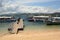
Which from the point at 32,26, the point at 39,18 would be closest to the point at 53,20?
the point at 39,18

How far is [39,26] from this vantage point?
17.2 ft

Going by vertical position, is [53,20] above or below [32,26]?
above

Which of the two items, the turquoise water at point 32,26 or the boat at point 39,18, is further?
the turquoise water at point 32,26

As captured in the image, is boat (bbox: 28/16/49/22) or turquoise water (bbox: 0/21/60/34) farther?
turquoise water (bbox: 0/21/60/34)

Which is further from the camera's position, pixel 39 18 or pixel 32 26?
pixel 32 26

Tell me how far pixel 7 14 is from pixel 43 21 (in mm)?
1165

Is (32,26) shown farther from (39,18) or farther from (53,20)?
(53,20)

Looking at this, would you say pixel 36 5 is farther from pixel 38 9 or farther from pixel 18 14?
pixel 18 14

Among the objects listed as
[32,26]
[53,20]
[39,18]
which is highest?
[39,18]

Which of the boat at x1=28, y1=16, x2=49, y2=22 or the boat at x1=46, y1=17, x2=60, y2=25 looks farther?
the boat at x1=46, y1=17, x2=60, y2=25

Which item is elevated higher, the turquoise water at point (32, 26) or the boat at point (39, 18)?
the boat at point (39, 18)

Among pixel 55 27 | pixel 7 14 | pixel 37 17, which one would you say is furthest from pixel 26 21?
pixel 55 27

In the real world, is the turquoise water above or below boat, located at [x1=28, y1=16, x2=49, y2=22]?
below

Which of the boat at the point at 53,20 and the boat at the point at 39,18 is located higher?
the boat at the point at 39,18
